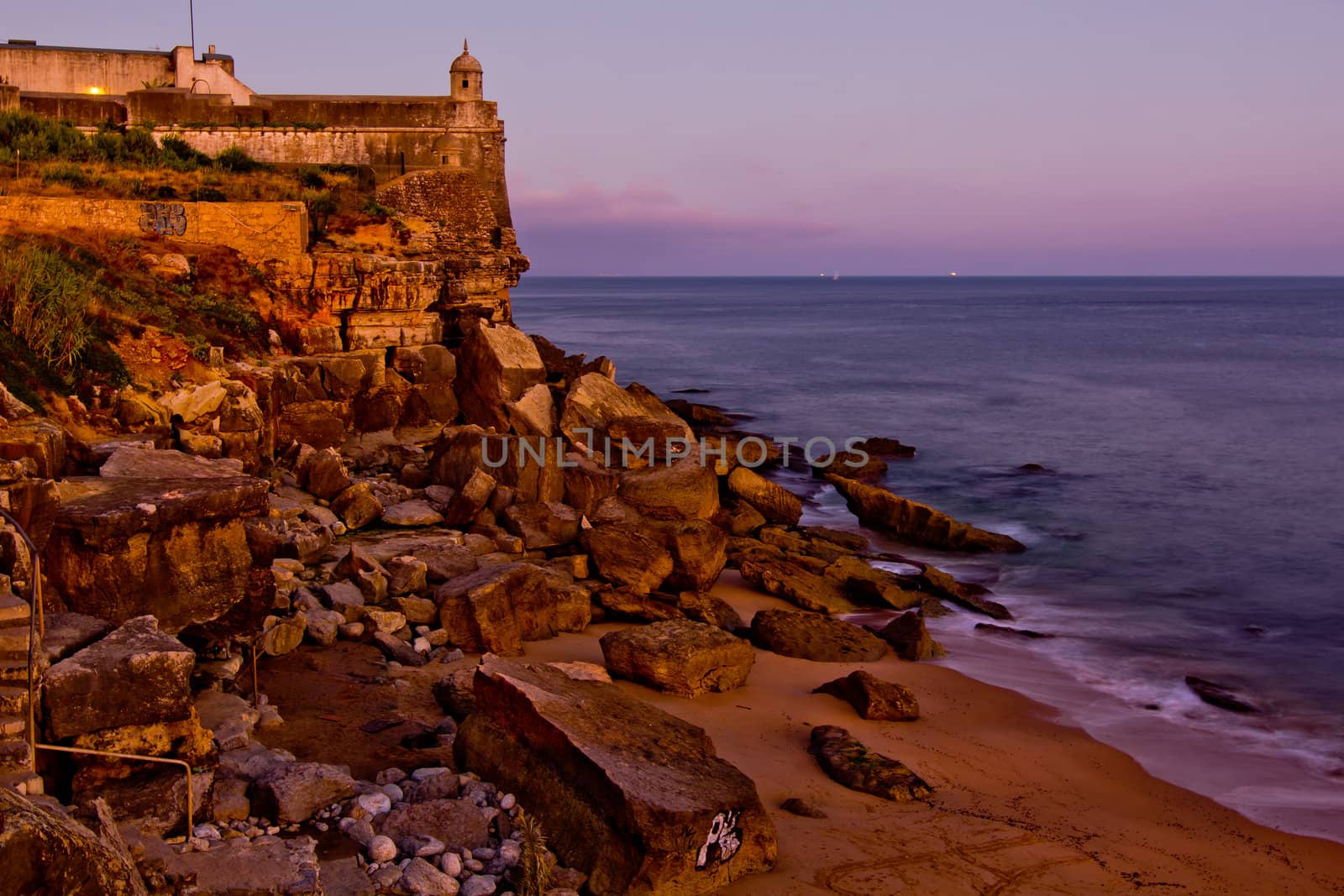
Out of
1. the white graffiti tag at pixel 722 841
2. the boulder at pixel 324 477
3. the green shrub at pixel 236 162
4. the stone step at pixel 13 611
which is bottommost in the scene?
the white graffiti tag at pixel 722 841

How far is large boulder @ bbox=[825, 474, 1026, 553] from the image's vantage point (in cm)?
1816

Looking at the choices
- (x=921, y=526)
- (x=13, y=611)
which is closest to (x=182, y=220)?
(x=921, y=526)

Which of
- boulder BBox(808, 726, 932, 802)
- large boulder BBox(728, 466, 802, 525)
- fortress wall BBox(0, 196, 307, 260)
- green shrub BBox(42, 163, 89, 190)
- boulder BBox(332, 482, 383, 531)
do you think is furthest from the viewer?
green shrub BBox(42, 163, 89, 190)

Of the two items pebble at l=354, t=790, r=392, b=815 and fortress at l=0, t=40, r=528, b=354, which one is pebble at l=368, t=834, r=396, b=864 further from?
fortress at l=0, t=40, r=528, b=354

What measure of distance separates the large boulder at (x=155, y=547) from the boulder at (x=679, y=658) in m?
3.51

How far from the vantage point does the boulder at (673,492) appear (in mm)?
14625

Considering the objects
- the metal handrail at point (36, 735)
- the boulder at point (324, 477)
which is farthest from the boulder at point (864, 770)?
the boulder at point (324, 477)

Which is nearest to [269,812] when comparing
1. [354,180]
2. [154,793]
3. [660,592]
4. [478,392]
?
[154,793]

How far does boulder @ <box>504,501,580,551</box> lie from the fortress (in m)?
7.09

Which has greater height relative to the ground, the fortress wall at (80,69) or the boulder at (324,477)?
the fortress wall at (80,69)

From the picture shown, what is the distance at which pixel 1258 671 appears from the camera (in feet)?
43.1

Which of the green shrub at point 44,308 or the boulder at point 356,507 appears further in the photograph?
the boulder at point 356,507

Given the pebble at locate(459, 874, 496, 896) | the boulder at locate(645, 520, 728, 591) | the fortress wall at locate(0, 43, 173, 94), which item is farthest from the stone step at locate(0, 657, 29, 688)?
the fortress wall at locate(0, 43, 173, 94)

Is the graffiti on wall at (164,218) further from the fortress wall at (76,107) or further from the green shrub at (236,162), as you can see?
the fortress wall at (76,107)
